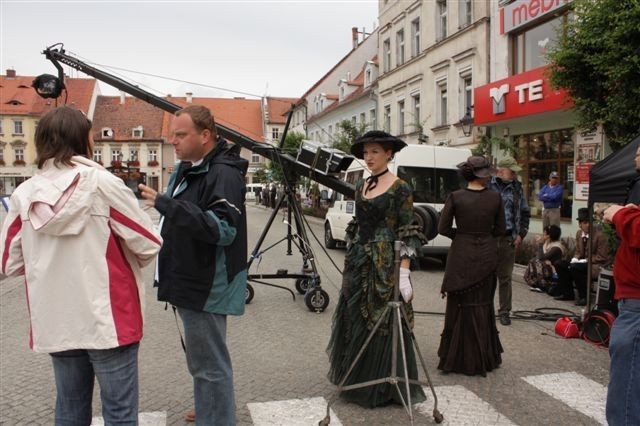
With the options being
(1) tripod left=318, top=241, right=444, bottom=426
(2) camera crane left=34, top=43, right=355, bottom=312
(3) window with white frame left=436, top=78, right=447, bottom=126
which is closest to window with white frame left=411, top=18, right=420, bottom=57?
(3) window with white frame left=436, top=78, right=447, bottom=126

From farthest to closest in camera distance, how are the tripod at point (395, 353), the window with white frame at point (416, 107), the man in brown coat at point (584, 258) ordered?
the window with white frame at point (416, 107) < the man in brown coat at point (584, 258) < the tripod at point (395, 353)

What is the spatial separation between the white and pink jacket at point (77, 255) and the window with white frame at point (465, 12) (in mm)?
19717

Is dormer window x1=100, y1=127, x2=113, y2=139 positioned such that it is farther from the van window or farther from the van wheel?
the van window

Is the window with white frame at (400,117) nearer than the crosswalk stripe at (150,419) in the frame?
No

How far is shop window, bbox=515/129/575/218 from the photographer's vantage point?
1502 centimetres

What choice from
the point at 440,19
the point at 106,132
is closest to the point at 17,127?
the point at 106,132

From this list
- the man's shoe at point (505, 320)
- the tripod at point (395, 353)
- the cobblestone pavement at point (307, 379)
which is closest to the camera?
the tripod at point (395, 353)

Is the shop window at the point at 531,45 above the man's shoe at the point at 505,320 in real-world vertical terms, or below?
above

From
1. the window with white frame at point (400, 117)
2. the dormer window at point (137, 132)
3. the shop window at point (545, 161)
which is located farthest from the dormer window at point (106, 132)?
the shop window at point (545, 161)

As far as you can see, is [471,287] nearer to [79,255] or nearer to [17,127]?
[79,255]

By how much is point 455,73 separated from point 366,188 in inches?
713

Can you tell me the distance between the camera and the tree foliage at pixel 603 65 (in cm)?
909

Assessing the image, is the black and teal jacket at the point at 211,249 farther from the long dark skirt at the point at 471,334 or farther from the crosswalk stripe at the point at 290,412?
the long dark skirt at the point at 471,334

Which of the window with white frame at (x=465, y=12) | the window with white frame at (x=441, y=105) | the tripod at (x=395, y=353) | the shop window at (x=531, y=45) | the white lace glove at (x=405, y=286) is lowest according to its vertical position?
the tripod at (x=395, y=353)
